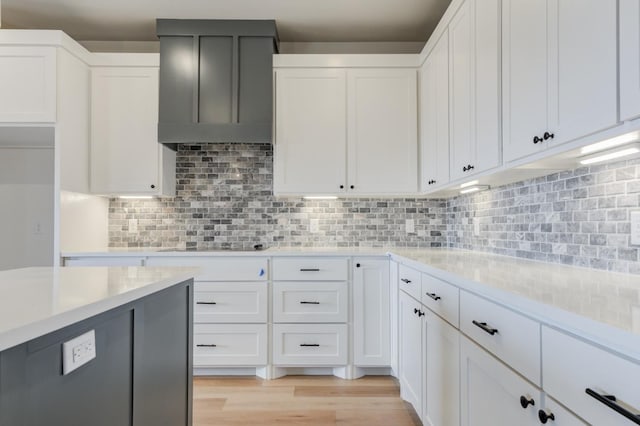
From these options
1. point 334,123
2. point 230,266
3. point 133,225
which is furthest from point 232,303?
point 334,123

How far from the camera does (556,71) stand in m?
1.23

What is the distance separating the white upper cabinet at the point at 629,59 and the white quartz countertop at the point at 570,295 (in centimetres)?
45

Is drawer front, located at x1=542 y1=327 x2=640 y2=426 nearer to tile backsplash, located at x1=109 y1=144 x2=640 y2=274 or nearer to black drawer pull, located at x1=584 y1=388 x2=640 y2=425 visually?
black drawer pull, located at x1=584 y1=388 x2=640 y2=425

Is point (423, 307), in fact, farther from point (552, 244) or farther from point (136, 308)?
point (136, 308)

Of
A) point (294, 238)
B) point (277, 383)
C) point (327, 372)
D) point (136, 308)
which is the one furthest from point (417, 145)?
point (136, 308)

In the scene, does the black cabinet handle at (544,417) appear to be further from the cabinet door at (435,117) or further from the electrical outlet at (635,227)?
the cabinet door at (435,117)

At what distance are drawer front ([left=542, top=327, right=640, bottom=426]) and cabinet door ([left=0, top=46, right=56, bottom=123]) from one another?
308cm

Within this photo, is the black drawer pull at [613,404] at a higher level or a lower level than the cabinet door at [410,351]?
higher

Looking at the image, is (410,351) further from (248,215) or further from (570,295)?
(248,215)

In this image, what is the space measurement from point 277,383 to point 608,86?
2.42 meters

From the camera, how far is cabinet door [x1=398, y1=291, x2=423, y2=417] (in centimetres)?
195

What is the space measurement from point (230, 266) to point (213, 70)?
4.81ft

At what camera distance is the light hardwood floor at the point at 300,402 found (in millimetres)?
2133

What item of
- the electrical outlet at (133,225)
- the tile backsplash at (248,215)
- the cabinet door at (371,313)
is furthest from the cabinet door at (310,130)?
the electrical outlet at (133,225)
